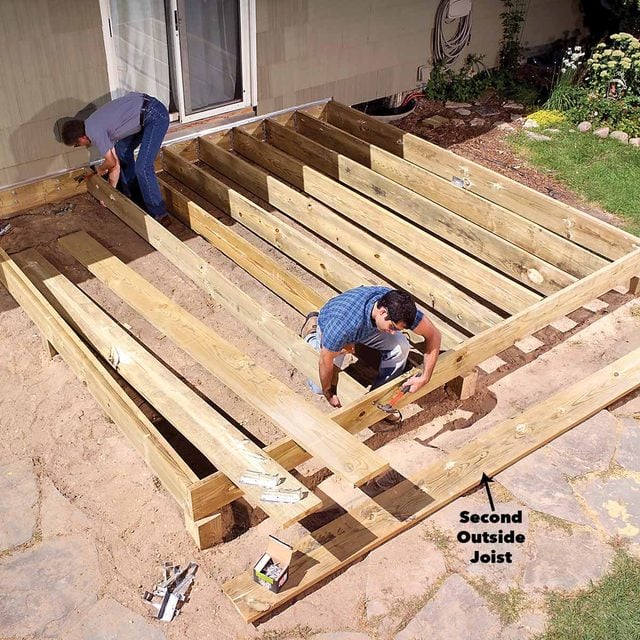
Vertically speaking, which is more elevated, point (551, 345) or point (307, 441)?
point (307, 441)

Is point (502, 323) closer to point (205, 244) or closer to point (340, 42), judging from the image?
point (205, 244)

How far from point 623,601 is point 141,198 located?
525cm

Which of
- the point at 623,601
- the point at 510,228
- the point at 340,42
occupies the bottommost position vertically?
the point at 623,601

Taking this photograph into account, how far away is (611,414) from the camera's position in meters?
5.02

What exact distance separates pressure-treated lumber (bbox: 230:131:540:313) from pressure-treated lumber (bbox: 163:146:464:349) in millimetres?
359

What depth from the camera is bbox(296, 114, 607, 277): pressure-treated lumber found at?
606 cm

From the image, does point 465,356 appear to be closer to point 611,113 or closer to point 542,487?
point 542,487

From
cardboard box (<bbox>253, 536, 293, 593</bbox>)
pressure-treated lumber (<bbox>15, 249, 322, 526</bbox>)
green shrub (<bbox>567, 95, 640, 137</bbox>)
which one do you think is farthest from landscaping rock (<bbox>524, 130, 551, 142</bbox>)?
cardboard box (<bbox>253, 536, 293, 593</bbox>)

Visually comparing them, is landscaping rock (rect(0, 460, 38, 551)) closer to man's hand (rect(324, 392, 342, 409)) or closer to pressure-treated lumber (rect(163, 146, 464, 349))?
man's hand (rect(324, 392, 342, 409))

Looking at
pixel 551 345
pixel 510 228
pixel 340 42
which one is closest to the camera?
pixel 551 345

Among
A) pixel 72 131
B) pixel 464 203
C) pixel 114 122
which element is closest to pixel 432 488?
pixel 464 203

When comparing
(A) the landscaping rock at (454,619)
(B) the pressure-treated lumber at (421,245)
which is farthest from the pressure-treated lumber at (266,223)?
(A) the landscaping rock at (454,619)

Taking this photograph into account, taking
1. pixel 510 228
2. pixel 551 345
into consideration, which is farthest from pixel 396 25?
pixel 551 345

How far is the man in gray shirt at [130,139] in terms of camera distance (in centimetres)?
627
